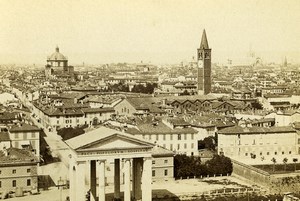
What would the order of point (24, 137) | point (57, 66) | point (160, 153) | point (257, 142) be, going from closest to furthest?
point (160, 153) → point (24, 137) → point (257, 142) → point (57, 66)

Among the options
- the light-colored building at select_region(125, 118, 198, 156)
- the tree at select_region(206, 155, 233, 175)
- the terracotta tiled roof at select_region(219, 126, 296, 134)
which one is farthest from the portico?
the terracotta tiled roof at select_region(219, 126, 296, 134)

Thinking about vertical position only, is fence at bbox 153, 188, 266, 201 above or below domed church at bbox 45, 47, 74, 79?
below

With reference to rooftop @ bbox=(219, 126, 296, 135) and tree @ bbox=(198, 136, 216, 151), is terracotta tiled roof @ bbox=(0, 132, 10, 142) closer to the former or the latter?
tree @ bbox=(198, 136, 216, 151)

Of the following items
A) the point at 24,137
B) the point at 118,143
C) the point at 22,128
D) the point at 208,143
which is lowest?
the point at 208,143

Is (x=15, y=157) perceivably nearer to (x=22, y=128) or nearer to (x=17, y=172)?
(x=17, y=172)

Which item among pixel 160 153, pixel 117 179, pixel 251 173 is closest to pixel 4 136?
pixel 160 153
